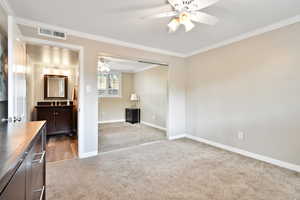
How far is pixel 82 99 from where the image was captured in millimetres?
2742

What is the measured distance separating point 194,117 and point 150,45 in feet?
7.03

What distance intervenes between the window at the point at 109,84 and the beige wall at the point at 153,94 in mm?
858

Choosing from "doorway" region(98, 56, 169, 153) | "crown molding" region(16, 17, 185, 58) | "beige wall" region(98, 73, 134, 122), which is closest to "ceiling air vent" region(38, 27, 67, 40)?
"crown molding" region(16, 17, 185, 58)

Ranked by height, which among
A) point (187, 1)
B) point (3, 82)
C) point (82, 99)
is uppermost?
point (187, 1)

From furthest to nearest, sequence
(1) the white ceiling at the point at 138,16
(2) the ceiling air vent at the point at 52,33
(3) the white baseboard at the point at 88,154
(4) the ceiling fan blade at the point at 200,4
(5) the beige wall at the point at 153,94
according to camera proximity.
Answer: (5) the beige wall at the point at 153,94
(3) the white baseboard at the point at 88,154
(2) the ceiling air vent at the point at 52,33
(1) the white ceiling at the point at 138,16
(4) the ceiling fan blade at the point at 200,4

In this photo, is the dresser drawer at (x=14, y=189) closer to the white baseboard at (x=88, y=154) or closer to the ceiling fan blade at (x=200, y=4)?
the ceiling fan blade at (x=200, y=4)

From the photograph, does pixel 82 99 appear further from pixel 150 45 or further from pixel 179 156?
pixel 179 156

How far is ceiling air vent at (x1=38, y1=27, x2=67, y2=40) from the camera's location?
241cm

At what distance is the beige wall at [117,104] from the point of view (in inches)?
248

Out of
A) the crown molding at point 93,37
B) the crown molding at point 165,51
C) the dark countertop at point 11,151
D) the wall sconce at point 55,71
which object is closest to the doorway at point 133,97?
the wall sconce at point 55,71

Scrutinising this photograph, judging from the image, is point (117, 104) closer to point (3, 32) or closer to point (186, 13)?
point (3, 32)

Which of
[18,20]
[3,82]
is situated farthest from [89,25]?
[3,82]

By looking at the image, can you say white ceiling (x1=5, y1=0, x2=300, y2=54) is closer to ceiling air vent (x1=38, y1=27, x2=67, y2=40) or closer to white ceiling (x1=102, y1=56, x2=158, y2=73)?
ceiling air vent (x1=38, y1=27, x2=67, y2=40)

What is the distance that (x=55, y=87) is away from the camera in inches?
187
